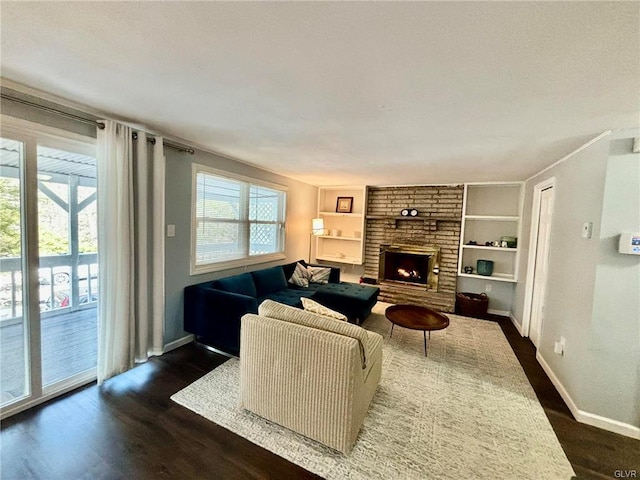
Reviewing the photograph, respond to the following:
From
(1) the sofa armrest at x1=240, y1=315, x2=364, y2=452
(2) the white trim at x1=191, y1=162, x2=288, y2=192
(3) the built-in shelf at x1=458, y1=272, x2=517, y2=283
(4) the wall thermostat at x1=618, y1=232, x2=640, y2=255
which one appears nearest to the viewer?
(1) the sofa armrest at x1=240, y1=315, x2=364, y2=452

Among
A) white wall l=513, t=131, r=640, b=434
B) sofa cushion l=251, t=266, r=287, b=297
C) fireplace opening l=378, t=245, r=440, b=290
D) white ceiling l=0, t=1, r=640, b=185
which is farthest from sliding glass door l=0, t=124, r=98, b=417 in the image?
fireplace opening l=378, t=245, r=440, b=290

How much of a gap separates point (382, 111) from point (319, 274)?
11.0ft

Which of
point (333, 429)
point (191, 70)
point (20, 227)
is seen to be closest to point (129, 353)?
point (20, 227)

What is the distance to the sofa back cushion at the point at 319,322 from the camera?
5.79 feet

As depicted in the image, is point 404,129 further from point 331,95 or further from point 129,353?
point 129,353

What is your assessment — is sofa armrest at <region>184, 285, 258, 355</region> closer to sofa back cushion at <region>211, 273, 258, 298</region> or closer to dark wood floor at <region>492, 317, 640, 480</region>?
sofa back cushion at <region>211, 273, 258, 298</region>

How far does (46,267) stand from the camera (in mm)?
2047

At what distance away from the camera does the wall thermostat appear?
1866 millimetres

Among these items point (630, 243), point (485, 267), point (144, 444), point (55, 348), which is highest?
point (630, 243)

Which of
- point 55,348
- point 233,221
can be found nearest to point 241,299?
point 233,221

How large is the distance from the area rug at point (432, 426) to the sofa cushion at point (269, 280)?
4.12 feet

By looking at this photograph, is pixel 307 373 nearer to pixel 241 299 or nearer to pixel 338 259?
pixel 241 299

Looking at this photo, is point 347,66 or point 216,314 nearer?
point 347,66

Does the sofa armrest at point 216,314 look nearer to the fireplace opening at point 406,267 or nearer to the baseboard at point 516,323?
the fireplace opening at point 406,267
